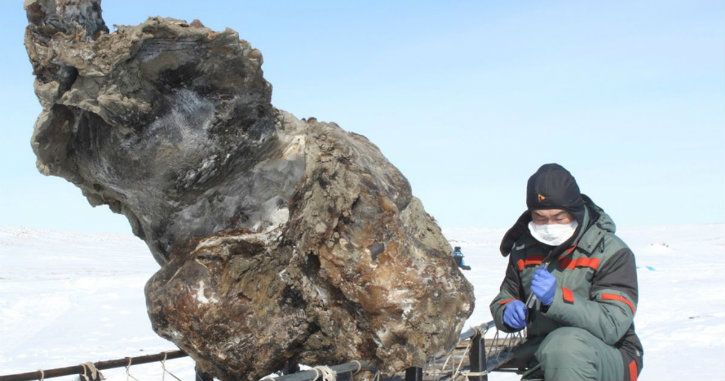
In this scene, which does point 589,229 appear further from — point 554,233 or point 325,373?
point 325,373

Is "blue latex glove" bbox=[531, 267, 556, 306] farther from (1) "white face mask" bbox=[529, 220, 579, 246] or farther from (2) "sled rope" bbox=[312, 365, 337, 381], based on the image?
(2) "sled rope" bbox=[312, 365, 337, 381]

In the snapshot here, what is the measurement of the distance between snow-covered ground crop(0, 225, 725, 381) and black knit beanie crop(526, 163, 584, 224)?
499 centimetres

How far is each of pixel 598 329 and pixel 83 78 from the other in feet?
8.33

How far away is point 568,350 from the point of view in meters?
3.47

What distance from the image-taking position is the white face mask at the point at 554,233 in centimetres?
377

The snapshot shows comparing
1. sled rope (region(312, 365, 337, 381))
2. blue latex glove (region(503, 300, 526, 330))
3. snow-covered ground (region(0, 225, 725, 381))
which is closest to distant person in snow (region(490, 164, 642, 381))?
blue latex glove (region(503, 300, 526, 330))

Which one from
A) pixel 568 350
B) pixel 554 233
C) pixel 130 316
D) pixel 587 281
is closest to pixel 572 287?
pixel 587 281

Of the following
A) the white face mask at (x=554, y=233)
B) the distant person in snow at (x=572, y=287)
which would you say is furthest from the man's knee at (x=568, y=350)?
the white face mask at (x=554, y=233)

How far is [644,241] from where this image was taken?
134 ft

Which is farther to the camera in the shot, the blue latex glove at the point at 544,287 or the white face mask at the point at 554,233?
the white face mask at the point at 554,233

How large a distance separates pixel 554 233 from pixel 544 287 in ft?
1.20

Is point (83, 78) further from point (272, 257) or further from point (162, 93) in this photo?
point (272, 257)

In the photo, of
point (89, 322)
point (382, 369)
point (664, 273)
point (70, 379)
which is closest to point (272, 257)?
point (382, 369)

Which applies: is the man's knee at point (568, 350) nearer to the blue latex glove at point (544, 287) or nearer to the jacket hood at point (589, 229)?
the blue latex glove at point (544, 287)
